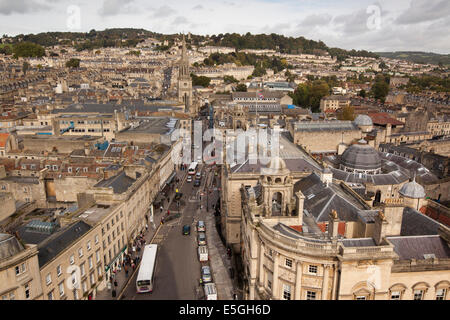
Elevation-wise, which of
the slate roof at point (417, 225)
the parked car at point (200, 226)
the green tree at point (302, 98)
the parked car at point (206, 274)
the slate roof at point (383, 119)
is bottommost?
the parked car at point (206, 274)

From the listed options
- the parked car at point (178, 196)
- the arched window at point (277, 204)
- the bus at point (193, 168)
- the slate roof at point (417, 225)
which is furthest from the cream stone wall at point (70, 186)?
the slate roof at point (417, 225)

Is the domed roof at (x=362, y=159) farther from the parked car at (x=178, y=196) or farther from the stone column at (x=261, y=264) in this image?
the parked car at (x=178, y=196)

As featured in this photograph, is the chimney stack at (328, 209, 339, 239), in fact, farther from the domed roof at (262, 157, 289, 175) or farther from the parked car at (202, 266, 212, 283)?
the parked car at (202, 266, 212, 283)

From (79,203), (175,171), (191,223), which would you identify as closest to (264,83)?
(175,171)

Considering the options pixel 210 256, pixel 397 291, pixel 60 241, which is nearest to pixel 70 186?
pixel 60 241

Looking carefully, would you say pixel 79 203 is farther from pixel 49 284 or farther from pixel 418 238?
pixel 418 238

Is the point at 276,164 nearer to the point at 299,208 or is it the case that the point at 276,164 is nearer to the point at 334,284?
the point at 299,208

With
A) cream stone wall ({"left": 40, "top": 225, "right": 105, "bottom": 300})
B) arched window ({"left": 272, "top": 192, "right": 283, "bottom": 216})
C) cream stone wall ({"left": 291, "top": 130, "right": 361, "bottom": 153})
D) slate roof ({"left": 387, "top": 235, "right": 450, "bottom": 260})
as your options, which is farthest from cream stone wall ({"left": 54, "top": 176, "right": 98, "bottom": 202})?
slate roof ({"left": 387, "top": 235, "right": 450, "bottom": 260})
